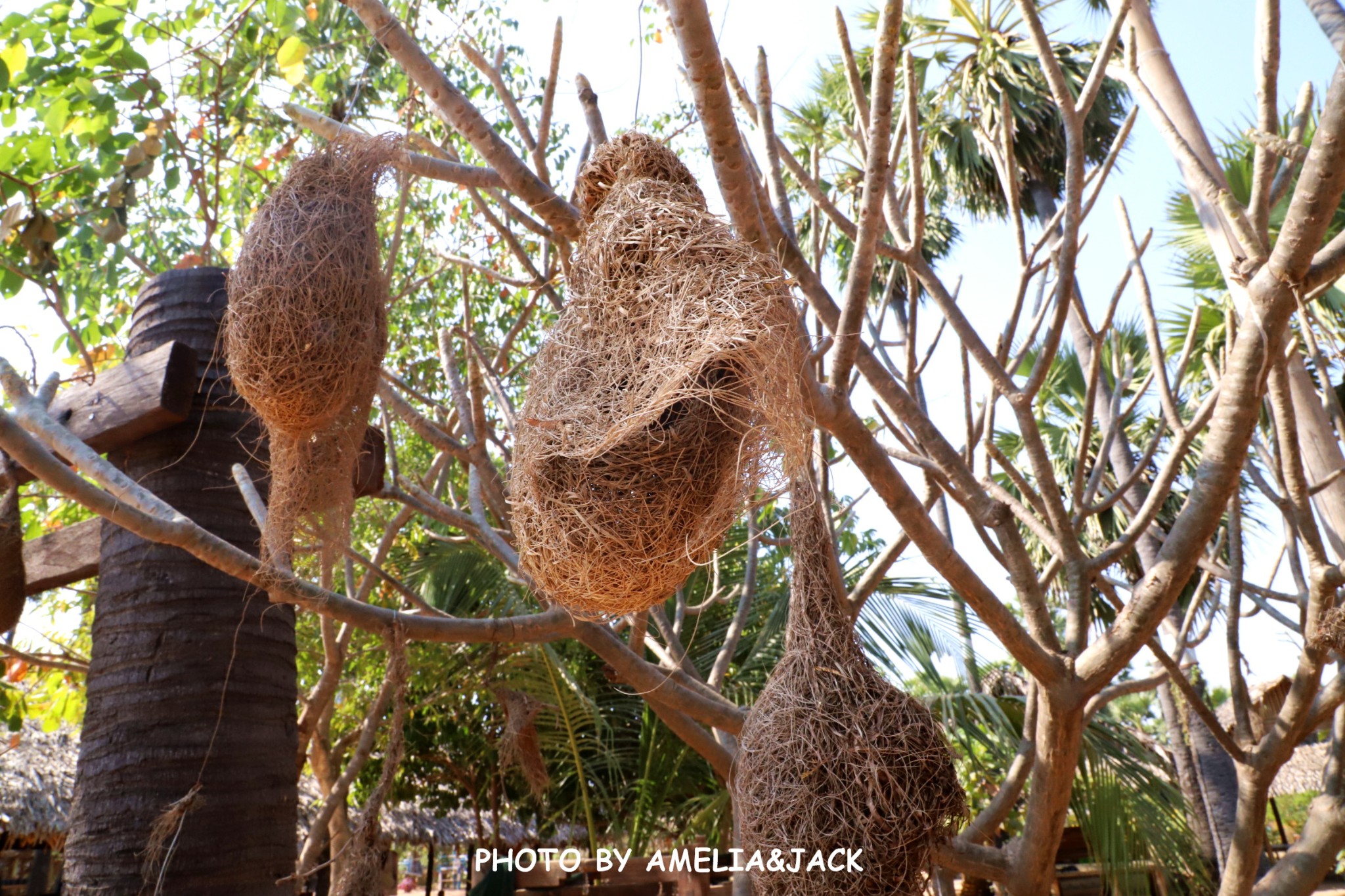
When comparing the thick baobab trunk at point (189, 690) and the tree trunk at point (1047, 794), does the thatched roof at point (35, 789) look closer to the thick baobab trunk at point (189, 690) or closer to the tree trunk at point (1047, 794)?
the thick baobab trunk at point (189, 690)

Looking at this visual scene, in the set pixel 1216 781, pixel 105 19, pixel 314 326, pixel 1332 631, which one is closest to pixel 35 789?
pixel 105 19

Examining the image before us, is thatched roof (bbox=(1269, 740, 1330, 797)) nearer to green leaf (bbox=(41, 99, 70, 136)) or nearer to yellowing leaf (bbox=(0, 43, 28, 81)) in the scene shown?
green leaf (bbox=(41, 99, 70, 136))

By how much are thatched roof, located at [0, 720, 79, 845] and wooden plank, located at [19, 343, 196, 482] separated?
643cm

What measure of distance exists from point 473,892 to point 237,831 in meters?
3.12

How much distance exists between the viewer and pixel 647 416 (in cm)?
115

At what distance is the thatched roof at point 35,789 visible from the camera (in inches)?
280

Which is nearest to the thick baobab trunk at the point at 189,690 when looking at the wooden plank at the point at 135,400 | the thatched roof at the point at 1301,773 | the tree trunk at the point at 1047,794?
the wooden plank at the point at 135,400

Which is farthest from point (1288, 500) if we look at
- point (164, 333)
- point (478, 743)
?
point (478, 743)

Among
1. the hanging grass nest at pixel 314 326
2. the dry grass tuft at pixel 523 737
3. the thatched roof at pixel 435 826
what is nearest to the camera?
the hanging grass nest at pixel 314 326

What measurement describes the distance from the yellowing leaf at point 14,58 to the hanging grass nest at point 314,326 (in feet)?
4.74

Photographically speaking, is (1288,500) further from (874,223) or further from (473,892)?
(473,892)

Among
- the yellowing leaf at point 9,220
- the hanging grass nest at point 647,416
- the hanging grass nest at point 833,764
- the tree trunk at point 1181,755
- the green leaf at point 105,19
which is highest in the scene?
the green leaf at point 105,19

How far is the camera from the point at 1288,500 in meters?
2.49

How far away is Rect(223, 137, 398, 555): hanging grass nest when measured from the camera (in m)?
1.49
